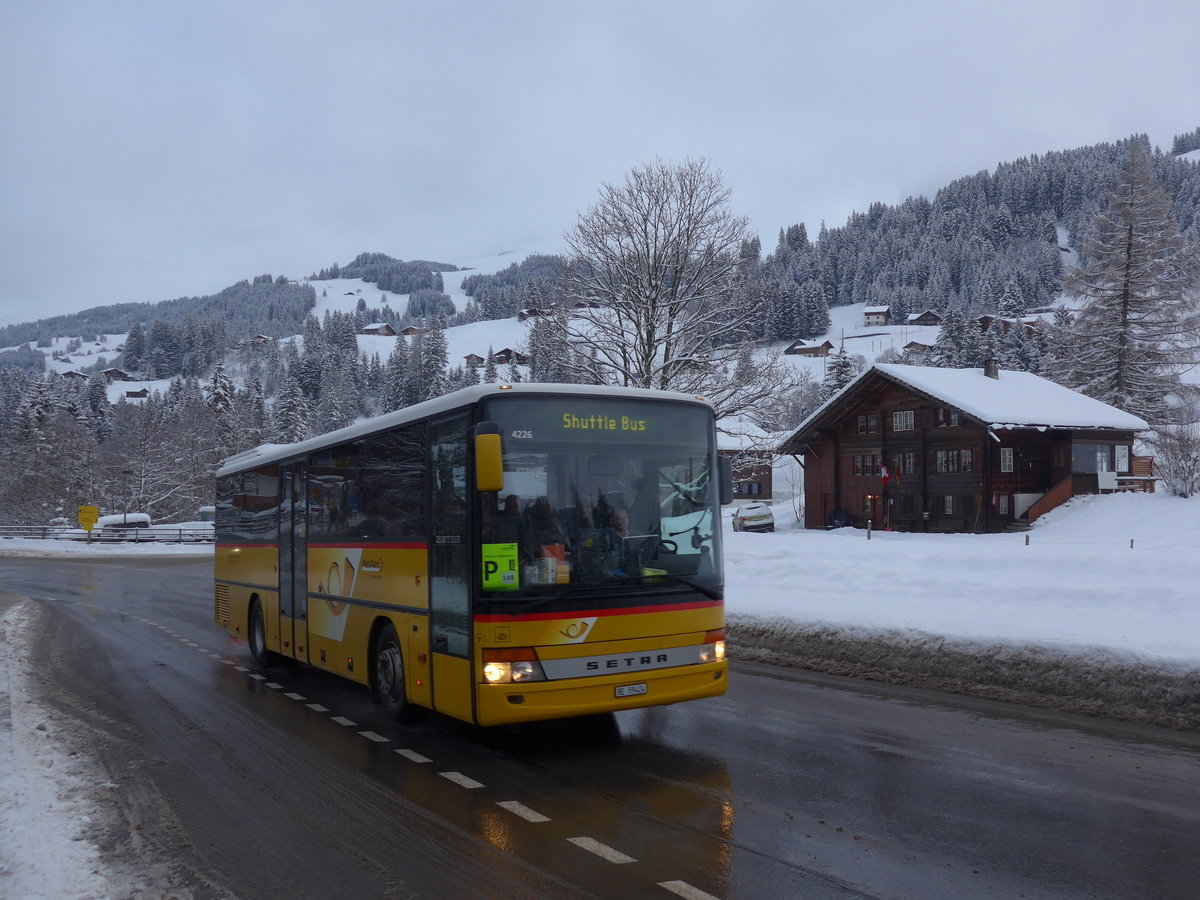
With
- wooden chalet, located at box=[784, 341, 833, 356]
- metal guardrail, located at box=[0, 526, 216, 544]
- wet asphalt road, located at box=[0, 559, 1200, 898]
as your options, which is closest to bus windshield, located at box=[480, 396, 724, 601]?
wet asphalt road, located at box=[0, 559, 1200, 898]

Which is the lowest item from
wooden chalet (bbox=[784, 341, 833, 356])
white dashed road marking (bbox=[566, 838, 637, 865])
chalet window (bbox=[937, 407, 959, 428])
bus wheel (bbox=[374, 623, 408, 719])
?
white dashed road marking (bbox=[566, 838, 637, 865])

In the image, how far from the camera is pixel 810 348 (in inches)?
7185

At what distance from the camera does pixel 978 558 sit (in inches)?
634

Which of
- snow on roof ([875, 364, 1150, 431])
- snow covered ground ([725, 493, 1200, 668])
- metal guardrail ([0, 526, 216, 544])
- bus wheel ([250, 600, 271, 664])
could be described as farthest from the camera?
metal guardrail ([0, 526, 216, 544])

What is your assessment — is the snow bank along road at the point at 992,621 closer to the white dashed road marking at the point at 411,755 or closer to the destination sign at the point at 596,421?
the destination sign at the point at 596,421

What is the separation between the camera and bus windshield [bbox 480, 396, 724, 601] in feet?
25.1

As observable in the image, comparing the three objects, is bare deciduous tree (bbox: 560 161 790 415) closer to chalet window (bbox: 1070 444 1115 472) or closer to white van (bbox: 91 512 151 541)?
chalet window (bbox: 1070 444 1115 472)

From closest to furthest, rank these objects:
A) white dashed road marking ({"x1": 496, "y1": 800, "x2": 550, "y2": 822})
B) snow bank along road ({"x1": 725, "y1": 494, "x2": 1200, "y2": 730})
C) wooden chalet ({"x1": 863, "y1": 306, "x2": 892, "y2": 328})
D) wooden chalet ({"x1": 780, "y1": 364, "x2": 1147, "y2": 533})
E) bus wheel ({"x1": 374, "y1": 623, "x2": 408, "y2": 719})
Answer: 1. white dashed road marking ({"x1": 496, "y1": 800, "x2": 550, "y2": 822})
2. bus wheel ({"x1": 374, "y1": 623, "x2": 408, "y2": 719})
3. snow bank along road ({"x1": 725, "y1": 494, "x2": 1200, "y2": 730})
4. wooden chalet ({"x1": 780, "y1": 364, "x2": 1147, "y2": 533})
5. wooden chalet ({"x1": 863, "y1": 306, "x2": 892, "y2": 328})

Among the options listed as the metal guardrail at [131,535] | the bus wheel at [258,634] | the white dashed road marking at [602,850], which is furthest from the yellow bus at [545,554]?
the metal guardrail at [131,535]

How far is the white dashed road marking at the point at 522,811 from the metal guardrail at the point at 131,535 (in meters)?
50.8

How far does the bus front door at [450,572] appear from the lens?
778 cm

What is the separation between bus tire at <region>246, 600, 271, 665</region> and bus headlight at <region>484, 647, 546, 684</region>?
7.45 metres

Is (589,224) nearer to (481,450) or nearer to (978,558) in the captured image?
(978,558)

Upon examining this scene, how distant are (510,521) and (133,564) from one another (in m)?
38.9
